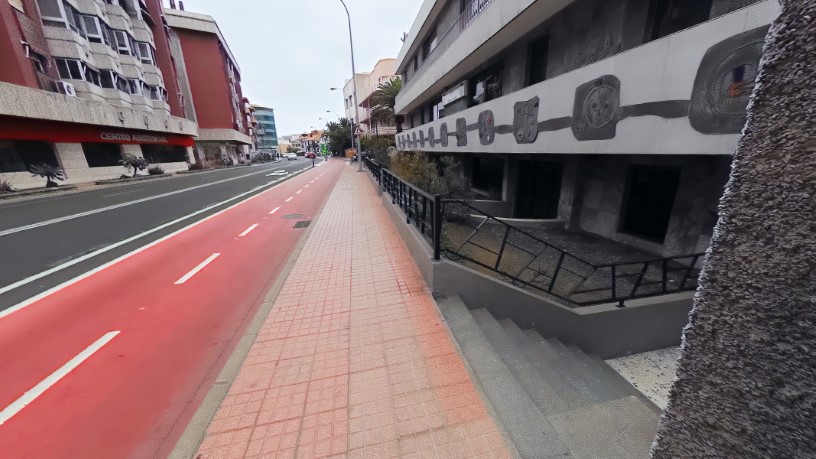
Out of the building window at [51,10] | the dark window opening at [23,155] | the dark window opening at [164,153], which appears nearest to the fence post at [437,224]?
the dark window opening at [23,155]

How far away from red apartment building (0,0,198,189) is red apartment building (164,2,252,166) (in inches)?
303

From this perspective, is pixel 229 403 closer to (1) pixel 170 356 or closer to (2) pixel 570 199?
(1) pixel 170 356

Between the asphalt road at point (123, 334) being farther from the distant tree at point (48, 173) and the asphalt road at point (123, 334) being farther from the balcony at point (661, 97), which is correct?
the distant tree at point (48, 173)

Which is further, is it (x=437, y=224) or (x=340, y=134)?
(x=340, y=134)

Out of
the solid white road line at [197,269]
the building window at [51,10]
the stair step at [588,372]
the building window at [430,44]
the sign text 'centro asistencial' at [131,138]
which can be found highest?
the building window at [51,10]

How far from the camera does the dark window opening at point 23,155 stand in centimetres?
1614

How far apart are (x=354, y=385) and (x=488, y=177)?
13.0m

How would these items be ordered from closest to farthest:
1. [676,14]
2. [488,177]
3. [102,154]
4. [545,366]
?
[545,366]
[676,14]
[488,177]
[102,154]

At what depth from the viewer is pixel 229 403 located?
2.52m

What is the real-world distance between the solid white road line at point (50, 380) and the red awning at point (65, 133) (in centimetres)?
2292

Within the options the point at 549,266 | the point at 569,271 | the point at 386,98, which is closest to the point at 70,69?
the point at 386,98

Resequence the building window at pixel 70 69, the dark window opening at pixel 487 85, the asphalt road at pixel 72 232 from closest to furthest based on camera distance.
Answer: the asphalt road at pixel 72 232 → the dark window opening at pixel 487 85 → the building window at pixel 70 69

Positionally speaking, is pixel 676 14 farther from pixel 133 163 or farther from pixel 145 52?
pixel 145 52

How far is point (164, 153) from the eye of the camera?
3025 centimetres
